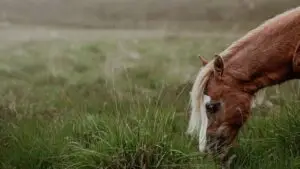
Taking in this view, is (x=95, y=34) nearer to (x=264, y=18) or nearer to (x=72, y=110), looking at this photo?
(x=72, y=110)

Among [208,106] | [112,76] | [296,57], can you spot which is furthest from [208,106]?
[112,76]

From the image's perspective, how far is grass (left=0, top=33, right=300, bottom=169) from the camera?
191 inches

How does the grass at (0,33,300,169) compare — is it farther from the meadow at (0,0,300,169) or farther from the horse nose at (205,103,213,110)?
the horse nose at (205,103,213,110)

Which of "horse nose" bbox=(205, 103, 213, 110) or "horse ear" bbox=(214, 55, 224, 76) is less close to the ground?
"horse ear" bbox=(214, 55, 224, 76)

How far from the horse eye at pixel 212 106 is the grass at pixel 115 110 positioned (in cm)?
25

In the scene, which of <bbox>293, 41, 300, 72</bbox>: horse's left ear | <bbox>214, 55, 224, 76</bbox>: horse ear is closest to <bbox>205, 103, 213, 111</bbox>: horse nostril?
<bbox>214, 55, 224, 76</bbox>: horse ear

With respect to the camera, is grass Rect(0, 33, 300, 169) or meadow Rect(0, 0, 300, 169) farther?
meadow Rect(0, 0, 300, 169)

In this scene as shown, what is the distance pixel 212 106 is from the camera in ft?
16.6

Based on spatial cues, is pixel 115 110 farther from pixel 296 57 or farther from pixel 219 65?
pixel 296 57

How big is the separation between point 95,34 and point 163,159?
230 centimetres

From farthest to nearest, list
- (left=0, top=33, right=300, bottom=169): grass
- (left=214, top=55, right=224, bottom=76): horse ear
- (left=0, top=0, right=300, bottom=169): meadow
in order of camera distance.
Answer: (left=0, top=0, right=300, bottom=169): meadow → (left=214, top=55, right=224, bottom=76): horse ear → (left=0, top=33, right=300, bottom=169): grass

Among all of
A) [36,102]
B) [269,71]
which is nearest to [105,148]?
[269,71]

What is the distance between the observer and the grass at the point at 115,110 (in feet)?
15.9

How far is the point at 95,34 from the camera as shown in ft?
22.3
